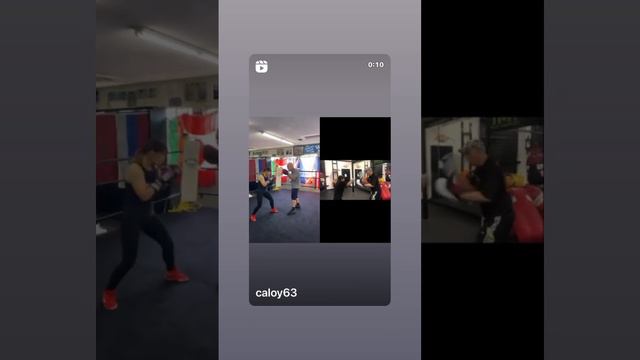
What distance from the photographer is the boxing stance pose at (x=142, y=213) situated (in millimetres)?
1104

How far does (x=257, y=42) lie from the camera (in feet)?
3.21

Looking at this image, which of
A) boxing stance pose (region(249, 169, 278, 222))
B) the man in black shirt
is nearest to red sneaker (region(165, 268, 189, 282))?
boxing stance pose (region(249, 169, 278, 222))

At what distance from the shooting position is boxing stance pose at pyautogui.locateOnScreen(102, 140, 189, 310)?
3.62ft

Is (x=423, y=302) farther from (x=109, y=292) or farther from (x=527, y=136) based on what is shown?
(x=109, y=292)

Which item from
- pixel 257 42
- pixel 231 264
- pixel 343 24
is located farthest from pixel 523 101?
pixel 231 264

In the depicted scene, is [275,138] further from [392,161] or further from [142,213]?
[142,213]

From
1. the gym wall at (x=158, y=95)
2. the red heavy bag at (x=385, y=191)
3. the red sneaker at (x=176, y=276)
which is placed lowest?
the red sneaker at (x=176, y=276)

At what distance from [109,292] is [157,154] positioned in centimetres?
72

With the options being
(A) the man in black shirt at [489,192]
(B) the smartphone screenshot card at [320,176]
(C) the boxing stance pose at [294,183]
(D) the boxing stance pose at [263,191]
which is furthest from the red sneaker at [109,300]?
(A) the man in black shirt at [489,192]

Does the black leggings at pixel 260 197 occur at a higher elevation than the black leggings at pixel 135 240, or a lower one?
higher

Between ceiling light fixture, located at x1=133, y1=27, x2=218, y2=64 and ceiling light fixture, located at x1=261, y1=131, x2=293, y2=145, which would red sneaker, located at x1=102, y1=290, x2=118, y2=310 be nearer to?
ceiling light fixture, located at x1=261, y1=131, x2=293, y2=145

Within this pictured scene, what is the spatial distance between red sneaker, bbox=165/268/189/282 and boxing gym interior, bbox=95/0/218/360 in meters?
0.03

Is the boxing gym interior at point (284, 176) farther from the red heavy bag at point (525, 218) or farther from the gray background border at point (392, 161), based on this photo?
the red heavy bag at point (525, 218)

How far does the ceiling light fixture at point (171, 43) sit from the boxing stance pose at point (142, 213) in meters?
0.47
